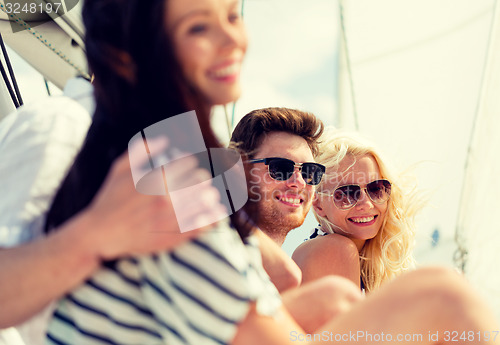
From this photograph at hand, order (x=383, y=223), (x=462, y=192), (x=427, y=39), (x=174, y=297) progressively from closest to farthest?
(x=174, y=297) → (x=383, y=223) → (x=462, y=192) → (x=427, y=39)

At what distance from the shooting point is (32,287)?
611 millimetres

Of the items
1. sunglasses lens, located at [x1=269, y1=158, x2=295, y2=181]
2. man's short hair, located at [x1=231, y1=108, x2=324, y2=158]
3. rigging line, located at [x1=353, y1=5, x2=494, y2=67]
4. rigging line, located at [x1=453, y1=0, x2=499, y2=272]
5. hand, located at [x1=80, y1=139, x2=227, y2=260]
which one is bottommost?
rigging line, located at [x1=453, y1=0, x2=499, y2=272]

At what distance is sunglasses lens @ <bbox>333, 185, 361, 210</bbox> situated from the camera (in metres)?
2.11

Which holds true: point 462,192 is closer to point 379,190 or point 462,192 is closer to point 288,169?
point 379,190

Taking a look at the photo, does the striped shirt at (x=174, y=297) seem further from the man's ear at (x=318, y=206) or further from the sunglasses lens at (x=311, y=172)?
the man's ear at (x=318, y=206)

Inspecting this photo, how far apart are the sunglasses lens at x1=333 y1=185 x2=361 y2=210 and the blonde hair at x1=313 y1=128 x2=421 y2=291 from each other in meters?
0.10

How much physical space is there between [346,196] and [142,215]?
5.52 feet

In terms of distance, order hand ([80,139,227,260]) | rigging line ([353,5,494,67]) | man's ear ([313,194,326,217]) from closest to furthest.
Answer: hand ([80,139,227,260])
man's ear ([313,194,326,217])
rigging line ([353,5,494,67])

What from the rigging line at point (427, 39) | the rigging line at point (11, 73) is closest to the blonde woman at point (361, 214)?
the rigging line at point (11, 73)

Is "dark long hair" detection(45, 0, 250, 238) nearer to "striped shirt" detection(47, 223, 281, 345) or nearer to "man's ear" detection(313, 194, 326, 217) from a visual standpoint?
"striped shirt" detection(47, 223, 281, 345)

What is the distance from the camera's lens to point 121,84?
64 centimetres

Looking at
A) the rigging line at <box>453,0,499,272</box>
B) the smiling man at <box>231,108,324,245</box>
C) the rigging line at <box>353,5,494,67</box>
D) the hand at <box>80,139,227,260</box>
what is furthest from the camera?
the rigging line at <box>353,5,494,67</box>

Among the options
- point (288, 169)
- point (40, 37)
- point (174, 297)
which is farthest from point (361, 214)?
point (40, 37)

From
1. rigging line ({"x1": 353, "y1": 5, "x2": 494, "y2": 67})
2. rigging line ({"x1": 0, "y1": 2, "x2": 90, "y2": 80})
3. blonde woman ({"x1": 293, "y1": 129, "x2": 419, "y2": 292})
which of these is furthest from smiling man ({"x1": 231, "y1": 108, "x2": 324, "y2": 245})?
rigging line ({"x1": 353, "y1": 5, "x2": 494, "y2": 67})
